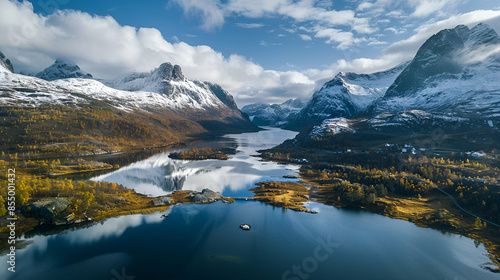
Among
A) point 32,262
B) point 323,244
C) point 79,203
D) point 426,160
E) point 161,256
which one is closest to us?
point 32,262

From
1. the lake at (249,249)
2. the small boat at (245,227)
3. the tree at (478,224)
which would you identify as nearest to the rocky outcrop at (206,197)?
the lake at (249,249)

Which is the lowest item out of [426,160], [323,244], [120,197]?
[323,244]

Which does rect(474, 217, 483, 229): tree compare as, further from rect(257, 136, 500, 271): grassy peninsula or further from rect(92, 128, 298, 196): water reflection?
rect(92, 128, 298, 196): water reflection

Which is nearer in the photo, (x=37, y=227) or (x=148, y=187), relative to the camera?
(x=37, y=227)

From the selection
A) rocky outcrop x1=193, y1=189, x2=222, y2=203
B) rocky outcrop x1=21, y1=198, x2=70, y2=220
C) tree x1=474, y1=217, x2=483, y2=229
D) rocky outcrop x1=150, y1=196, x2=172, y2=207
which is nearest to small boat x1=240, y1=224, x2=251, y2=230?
rocky outcrop x1=193, y1=189, x2=222, y2=203

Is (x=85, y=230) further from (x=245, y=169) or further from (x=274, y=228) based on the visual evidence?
(x=245, y=169)

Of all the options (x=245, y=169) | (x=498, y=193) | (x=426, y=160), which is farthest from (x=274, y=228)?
(x=426, y=160)

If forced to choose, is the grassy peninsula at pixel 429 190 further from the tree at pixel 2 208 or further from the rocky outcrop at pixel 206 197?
the tree at pixel 2 208

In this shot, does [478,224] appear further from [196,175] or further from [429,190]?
[196,175]
